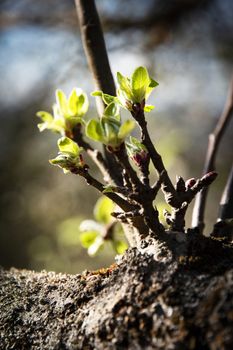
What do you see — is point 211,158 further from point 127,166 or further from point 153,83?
point 127,166

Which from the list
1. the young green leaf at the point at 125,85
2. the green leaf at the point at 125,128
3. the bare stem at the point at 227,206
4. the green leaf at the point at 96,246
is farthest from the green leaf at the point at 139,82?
the green leaf at the point at 96,246

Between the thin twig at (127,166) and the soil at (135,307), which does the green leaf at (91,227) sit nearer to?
the soil at (135,307)

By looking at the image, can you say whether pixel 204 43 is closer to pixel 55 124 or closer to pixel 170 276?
pixel 55 124

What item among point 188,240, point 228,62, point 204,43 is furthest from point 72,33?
point 188,240

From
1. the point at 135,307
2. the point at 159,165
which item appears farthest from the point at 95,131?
the point at 135,307

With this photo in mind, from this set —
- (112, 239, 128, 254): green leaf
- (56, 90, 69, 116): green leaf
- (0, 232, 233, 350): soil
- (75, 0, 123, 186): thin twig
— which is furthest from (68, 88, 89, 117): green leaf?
(112, 239, 128, 254): green leaf
